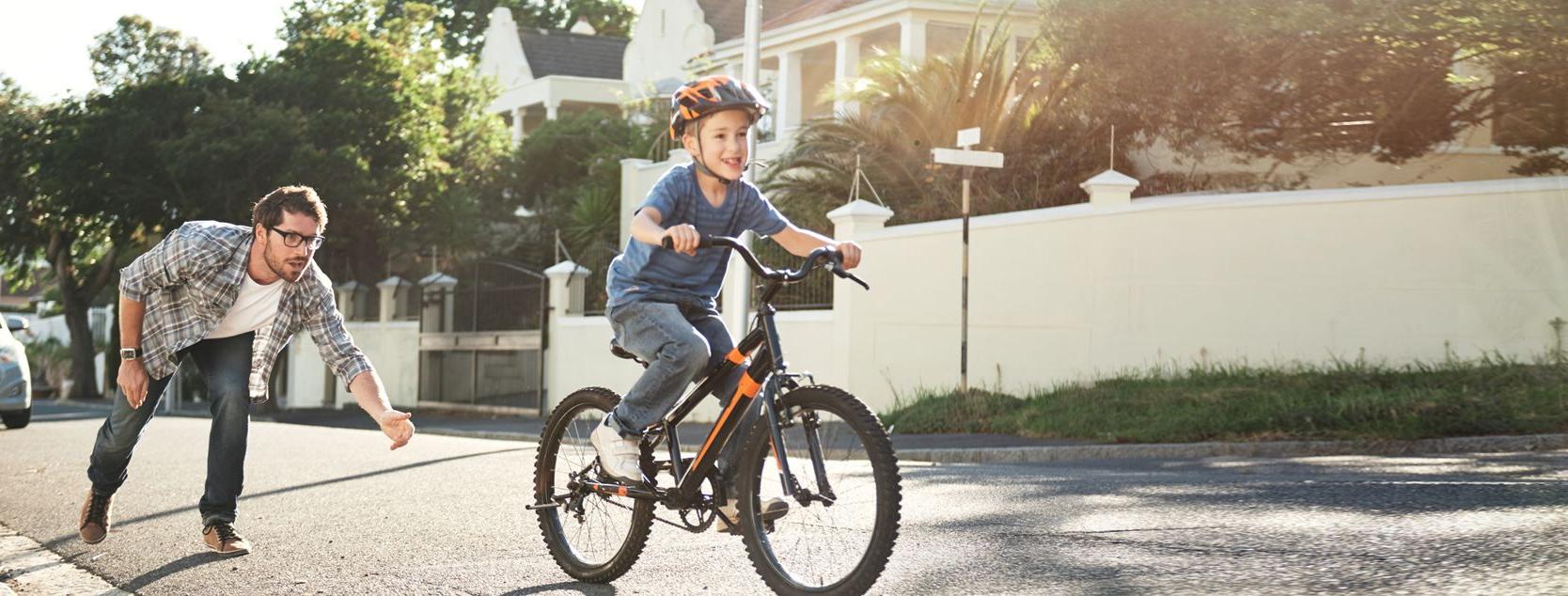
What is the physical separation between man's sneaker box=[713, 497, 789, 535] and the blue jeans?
2033mm

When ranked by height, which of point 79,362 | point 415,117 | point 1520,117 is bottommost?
point 79,362

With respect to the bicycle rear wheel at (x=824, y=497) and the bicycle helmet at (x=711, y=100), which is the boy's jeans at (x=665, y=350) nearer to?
the bicycle rear wheel at (x=824, y=497)

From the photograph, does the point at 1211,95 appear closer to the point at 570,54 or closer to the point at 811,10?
the point at 811,10

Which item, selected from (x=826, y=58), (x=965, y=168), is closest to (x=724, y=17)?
(x=826, y=58)

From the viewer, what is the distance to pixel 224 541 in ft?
21.1

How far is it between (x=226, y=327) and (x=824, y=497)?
2.61 metres

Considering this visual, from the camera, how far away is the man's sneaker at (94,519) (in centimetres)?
645

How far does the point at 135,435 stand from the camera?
20.6 ft

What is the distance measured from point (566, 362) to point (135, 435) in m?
18.0

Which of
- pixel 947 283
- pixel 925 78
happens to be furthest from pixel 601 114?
pixel 947 283

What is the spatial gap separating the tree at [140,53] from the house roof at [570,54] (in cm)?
1509

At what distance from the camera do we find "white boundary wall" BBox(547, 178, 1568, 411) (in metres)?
14.6

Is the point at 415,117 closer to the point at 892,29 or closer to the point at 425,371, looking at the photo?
the point at 425,371

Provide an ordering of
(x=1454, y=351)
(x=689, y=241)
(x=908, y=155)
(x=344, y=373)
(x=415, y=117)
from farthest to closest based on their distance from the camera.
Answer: (x=415, y=117)
(x=908, y=155)
(x=1454, y=351)
(x=344, y=373)
(x=689, y=241)
